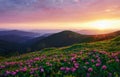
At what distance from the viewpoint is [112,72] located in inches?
439

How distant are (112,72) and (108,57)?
3001 mm

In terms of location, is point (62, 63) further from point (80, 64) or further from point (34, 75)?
A: point (34, 75)

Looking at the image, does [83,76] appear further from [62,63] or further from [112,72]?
[62,63]

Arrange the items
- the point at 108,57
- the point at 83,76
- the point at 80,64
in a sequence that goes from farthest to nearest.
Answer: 1. the point at 108,57
2. the point at 80,64
3. the point at 83,76

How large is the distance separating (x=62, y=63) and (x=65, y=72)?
1.91m

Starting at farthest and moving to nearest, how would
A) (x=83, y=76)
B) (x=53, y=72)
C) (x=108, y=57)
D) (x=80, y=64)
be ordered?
1. (x=108, y=57)
2. (x=80, y=64)
3. (x=53, y=72)
4. (x=83, y=76)

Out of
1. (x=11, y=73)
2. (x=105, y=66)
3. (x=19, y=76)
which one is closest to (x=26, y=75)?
(x=19, y=76)

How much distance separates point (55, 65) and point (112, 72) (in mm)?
3984

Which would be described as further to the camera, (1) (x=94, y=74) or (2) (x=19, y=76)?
(2) (x=19, y=76)

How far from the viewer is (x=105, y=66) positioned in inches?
459

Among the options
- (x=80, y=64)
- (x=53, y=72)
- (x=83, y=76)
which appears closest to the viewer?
(x=83, y=76)

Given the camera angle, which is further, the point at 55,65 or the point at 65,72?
the point at 55,65

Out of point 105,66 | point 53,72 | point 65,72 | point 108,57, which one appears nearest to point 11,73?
point 53,72

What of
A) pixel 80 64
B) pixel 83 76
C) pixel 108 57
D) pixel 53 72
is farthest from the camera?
pixel 108 57
